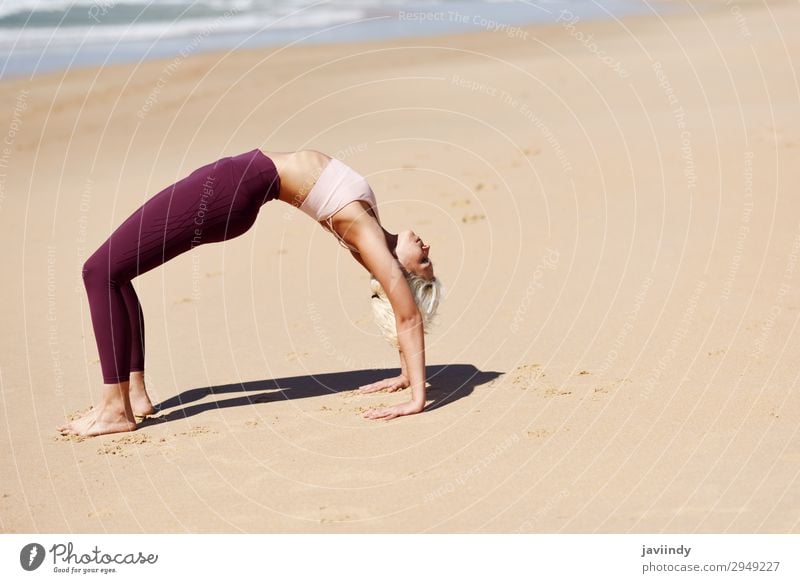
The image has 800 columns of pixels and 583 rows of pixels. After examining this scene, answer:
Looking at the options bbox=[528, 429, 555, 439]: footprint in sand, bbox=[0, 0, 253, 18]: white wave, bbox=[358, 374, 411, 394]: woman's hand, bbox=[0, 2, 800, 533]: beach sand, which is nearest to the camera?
bbox=[0, 2, 800, 533]: beach sand

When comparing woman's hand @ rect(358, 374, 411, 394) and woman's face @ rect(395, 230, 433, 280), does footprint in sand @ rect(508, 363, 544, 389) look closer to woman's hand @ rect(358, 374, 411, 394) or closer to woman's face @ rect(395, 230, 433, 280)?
woman's hand @ rect(358, 374, 411, 394)

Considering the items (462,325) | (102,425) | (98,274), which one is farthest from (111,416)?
(462,325)

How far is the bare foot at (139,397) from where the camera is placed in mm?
6734

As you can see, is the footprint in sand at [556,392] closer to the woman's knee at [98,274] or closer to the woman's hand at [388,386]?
the woman's hand at [388,386]

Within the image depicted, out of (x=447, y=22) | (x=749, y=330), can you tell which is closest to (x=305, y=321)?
(x=749, y=330)

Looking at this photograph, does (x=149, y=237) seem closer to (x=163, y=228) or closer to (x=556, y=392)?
(x=163, y=228)

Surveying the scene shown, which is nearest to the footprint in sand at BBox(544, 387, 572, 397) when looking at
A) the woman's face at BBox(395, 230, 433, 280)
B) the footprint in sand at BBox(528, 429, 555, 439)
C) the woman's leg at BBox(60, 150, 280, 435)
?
the footprint in sand at BBox(528, 429, 555, 439)

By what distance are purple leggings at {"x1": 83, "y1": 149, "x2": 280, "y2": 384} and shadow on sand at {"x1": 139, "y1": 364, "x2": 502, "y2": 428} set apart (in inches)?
24.8

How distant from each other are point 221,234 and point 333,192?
71 centimetres

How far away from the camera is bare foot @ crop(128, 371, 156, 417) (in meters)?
6.73

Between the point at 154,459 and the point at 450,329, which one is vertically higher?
the point at 450,329

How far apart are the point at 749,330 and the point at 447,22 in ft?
71.8

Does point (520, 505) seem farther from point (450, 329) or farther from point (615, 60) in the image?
point (615, 60)

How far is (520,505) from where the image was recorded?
5074 mm
